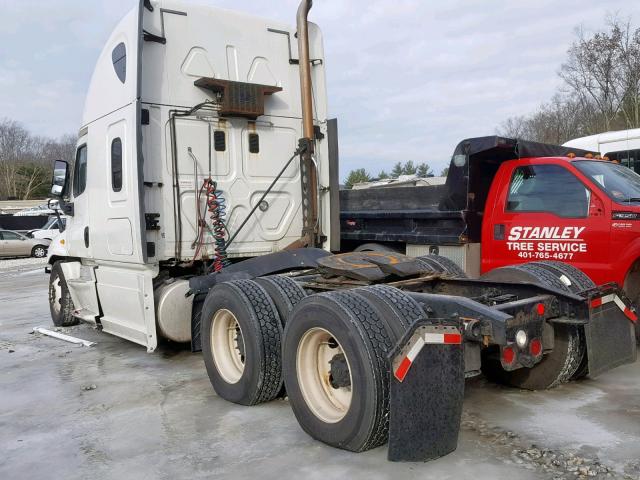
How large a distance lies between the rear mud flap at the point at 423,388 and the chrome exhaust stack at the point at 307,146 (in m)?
3.57

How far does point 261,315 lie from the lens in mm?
4676

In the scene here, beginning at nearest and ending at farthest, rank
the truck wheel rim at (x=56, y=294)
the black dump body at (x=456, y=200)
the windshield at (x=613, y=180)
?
the windshield at (x=613, y=180)
the black dump body at (x=456, y=200)
the truck wheel rim at (x=56, y=294)

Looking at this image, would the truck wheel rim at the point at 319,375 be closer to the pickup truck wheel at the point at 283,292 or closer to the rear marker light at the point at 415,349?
the pickup truck wheel at the point at 283,292

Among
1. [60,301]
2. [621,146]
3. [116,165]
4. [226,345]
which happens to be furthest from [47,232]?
[226,345]

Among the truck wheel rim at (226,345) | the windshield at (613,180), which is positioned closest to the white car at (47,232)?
the truck wheel rim at (226,345)

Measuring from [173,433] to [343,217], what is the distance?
15.0 ft

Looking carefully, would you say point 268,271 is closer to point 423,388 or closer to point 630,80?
point 423,388

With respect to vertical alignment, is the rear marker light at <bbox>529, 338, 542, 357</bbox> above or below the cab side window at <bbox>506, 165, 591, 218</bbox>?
→ below

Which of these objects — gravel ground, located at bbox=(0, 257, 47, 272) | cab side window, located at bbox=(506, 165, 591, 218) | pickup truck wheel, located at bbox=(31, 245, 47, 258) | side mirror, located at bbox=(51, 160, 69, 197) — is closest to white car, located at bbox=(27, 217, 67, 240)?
pickup truck wheel, located at bbox=(31, 245, 47, 258)

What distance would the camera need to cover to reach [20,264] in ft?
73.5

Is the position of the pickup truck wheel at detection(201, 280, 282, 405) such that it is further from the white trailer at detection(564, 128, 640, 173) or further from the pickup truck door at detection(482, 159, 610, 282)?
the white trailer at detection(564, 128, 640, 173)

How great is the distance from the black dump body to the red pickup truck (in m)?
0.01

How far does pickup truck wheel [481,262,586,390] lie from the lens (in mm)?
4609

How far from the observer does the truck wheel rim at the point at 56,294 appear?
8.50m
